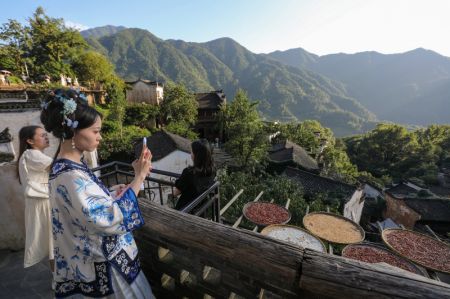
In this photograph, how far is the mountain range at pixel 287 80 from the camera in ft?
366

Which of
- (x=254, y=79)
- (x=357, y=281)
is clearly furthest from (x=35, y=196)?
(x=254, y=79)

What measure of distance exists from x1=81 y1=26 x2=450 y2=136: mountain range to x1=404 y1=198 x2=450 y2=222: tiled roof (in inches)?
3348

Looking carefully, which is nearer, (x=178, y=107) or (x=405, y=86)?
(x=178, y=107)

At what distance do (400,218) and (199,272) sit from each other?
28064 mm

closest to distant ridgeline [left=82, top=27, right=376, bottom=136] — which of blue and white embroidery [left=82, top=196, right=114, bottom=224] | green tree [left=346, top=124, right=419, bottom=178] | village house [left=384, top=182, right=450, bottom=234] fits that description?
green tree [left=346, top=124, right=419, bottom=178]

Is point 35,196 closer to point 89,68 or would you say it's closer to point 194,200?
point 194,200

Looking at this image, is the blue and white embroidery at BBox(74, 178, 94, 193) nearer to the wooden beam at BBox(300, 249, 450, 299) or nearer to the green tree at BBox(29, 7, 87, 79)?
the wooden beam at BBox(300, 249, 450, 299)

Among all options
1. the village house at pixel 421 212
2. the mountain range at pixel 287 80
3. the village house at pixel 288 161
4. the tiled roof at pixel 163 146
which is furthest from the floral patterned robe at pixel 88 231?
the mountain range at pixel 287 80

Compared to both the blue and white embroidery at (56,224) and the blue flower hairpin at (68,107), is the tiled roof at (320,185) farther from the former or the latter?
the blue flower hairpin at (68,107)

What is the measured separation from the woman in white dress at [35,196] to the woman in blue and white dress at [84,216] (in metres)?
1.57

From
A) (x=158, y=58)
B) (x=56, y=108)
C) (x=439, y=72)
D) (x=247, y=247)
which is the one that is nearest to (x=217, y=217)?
(x=247, y=247)

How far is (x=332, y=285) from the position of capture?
126 centimetres

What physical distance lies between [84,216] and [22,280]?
3662mm

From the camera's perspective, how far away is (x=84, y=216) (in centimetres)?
140
